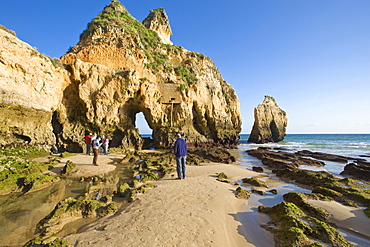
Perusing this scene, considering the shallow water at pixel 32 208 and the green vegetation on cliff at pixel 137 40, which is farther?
the green vegetation on cliff at pixel 137 40

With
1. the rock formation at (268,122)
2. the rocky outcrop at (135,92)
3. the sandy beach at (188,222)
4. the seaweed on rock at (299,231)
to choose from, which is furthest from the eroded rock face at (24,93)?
the rock formation at (268,122)

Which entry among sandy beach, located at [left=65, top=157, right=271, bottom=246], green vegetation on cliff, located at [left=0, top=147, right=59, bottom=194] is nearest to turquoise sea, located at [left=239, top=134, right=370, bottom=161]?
sandy beach, located at [left=65, top=157, right=271, bottom=246]

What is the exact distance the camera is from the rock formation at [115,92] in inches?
486

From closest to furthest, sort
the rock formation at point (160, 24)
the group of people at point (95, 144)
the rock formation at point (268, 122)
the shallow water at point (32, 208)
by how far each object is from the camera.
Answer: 1. the shallow water at point (32, 208)
2. the group of people at point (95, 144)
3. the rock formation at point (160, 24)
4. the rock formation at point (268, 122)

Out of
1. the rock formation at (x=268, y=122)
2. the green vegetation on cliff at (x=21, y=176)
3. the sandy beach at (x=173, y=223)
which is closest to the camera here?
the sandy beach at (x=173, y=223)

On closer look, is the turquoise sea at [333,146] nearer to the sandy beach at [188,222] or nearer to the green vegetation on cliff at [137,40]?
the green vegetation on cliff at [137,40]

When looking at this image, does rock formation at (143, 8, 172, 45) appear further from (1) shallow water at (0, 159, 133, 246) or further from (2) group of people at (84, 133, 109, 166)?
(1) shallow water at (0, 159, 133, 246)

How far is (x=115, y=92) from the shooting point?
61.9 ft

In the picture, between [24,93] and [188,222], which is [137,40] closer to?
[24,93]

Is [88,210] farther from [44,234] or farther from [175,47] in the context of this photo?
[175,47]

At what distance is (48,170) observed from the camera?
26.2ft

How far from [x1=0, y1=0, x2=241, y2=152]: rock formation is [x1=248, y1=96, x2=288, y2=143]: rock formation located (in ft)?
35.5

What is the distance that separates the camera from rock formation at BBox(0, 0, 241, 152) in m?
12.3

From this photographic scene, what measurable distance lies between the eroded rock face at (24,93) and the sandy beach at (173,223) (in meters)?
12.4
